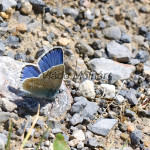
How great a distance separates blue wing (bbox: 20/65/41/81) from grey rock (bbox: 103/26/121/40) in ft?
7.95

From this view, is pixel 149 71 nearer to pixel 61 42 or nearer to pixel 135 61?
pixel 135 61

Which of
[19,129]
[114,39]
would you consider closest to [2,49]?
[19,129]

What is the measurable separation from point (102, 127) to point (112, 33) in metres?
2.39

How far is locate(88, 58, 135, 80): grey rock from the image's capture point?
594 centimetres

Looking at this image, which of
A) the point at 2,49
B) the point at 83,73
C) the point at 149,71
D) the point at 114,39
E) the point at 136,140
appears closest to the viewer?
the point at 136,140

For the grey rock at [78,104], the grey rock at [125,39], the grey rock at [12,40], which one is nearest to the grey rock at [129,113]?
the grey rock at [78,104]

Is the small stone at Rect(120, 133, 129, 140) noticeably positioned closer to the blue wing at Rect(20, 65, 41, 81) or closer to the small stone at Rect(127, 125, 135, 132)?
the small stone at Rect(127, 125, 135, 132)

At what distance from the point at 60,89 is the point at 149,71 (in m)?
1.90

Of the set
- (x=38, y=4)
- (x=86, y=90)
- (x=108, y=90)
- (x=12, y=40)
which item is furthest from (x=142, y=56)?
(x=12, y=40)

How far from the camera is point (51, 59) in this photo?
14.9 feet

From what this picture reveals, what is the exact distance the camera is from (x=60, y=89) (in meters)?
5.15

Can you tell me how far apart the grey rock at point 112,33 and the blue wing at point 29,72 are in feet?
7.95

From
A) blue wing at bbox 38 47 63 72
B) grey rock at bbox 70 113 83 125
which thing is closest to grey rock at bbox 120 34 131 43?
grey rock at bbox 70 113 83 125

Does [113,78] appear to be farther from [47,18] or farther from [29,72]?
[29,72]
